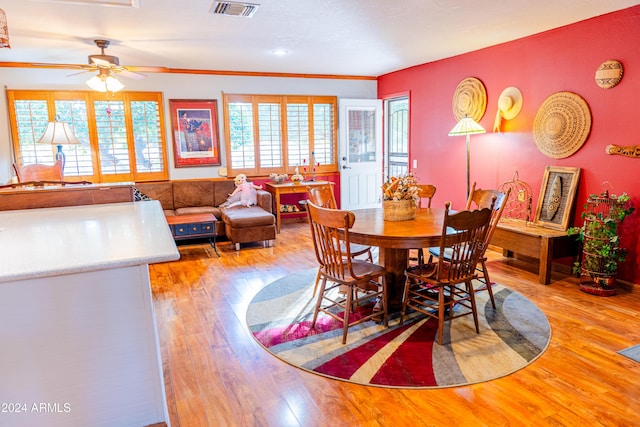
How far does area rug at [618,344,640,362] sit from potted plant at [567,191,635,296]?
3.38 feet

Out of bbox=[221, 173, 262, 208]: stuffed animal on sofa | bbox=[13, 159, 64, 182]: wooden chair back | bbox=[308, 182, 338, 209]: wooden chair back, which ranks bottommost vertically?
bbox=[221, 173, 262, 208]: stuffed animal on sofa

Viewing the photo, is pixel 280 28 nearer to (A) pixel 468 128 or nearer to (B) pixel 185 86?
(A) pixel 468 128

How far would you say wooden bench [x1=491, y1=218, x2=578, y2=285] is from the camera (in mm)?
4008

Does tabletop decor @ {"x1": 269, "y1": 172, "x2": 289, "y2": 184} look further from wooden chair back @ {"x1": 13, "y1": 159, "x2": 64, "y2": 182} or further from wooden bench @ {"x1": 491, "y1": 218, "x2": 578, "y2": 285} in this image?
wooden bench @ {"x1": 491, "y1": 218, "x2": 578, "y2": 285}

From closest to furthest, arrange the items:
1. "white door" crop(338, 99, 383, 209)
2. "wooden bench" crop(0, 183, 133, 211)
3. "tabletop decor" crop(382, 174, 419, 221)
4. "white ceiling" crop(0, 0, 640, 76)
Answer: "wooden bench" crop(0, 183, 133, 211), "tabletop decor" crop(382, 174, 419, 221), "white ceiling" crop(0, 0, 640, 76), "white door" crop(338, 99, 383, 209)

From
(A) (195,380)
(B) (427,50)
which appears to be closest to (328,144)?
(B) (427,50)

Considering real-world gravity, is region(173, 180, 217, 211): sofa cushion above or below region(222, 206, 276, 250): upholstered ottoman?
above

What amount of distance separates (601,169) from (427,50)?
2.43 meters

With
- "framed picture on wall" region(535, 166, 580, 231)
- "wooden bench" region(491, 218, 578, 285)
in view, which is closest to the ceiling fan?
"wooden bench" region(491, 218, 578, 285)

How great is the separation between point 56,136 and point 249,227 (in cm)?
239

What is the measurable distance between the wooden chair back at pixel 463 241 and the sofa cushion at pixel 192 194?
167 inches

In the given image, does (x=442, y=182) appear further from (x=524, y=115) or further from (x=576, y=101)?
(x=576, y=101)

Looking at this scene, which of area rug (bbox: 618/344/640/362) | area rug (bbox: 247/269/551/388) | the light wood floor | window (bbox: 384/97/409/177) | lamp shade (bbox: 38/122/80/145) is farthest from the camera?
window (bbox: 384/97/409/177)

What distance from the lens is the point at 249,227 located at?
5.55m
